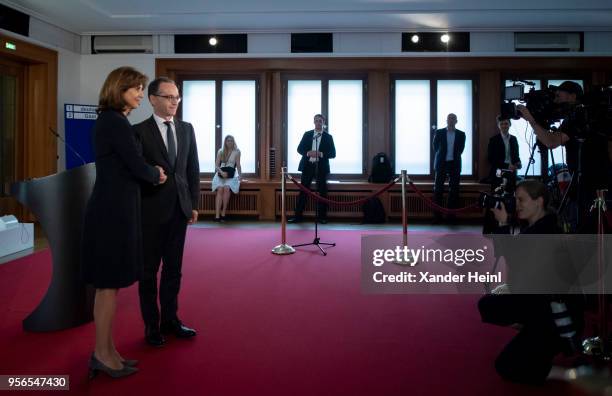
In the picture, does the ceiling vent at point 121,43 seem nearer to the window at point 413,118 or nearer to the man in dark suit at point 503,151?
the window at point 413,118

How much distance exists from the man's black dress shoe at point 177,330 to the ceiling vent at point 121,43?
662cm

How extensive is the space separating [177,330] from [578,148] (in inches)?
99.8

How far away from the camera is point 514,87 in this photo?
344 cm

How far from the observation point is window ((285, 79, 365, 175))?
324 inches

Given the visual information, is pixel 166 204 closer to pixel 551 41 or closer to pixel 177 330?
pixel 177 330

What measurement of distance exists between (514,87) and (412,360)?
2.21 meters

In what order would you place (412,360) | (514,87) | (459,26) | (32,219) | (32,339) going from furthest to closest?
1. (459,26)
2. (32,219)
3. (514,87)
4. (32,339)
5. (412,360)

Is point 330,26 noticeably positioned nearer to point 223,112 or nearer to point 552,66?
point 223,112

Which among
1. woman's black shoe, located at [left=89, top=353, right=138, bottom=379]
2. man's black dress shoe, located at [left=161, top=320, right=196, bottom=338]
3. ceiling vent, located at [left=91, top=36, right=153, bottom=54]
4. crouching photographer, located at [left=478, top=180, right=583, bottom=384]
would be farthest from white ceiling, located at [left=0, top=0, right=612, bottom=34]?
woman's black shoe, located at [left=89, top=353, right=138, bottom=379]

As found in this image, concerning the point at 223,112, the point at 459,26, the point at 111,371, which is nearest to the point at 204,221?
the point at 223,112

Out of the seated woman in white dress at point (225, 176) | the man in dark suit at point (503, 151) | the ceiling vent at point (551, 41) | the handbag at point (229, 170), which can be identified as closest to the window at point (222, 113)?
the seated woman in white dress at point (225, 176)

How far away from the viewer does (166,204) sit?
2.29 m

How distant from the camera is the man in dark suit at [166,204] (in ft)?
7.45
